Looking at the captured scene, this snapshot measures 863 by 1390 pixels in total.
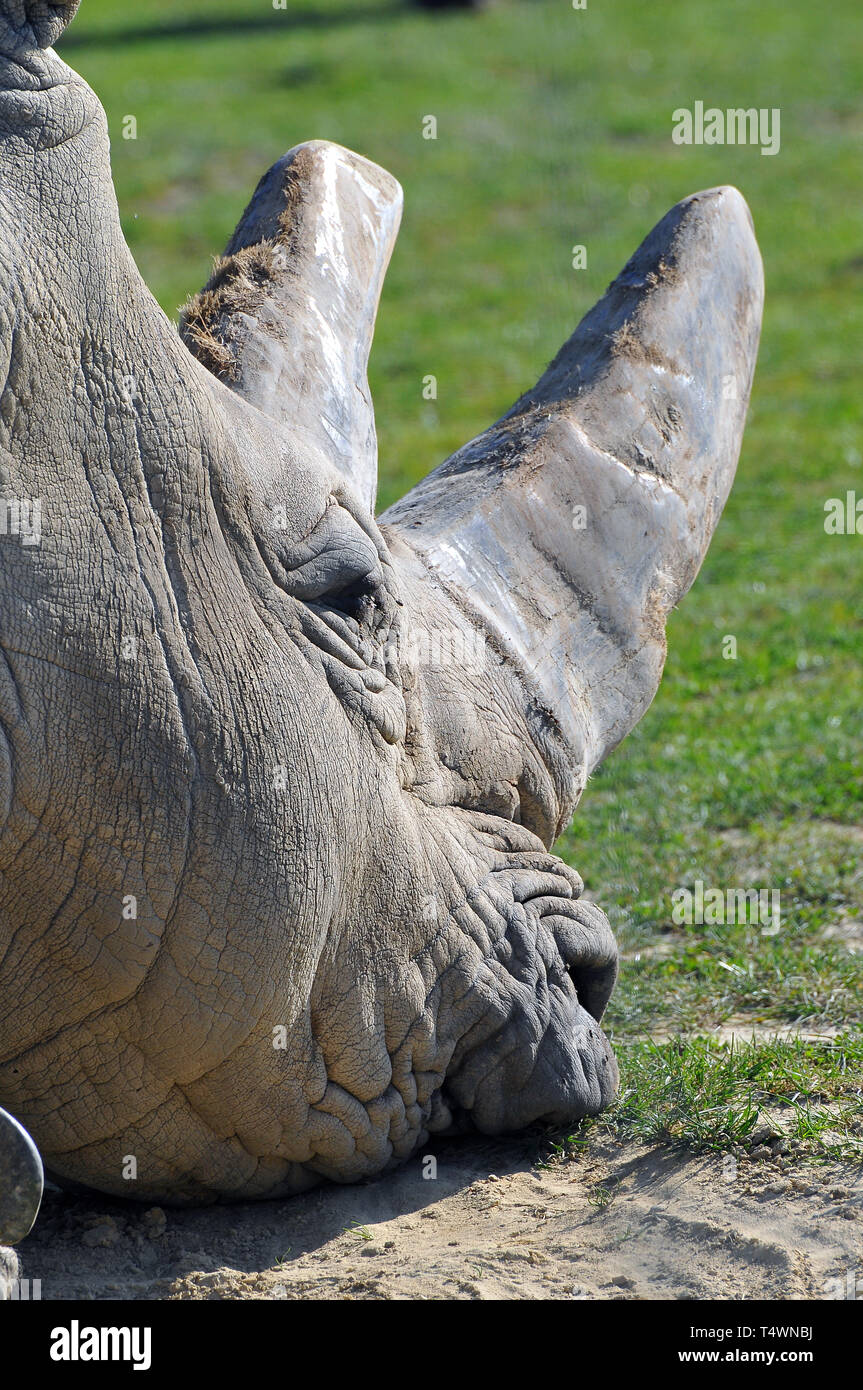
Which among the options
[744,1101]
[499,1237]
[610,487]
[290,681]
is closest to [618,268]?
[610,487]

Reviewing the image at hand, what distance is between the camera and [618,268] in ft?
40.7

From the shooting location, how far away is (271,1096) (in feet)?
10.0

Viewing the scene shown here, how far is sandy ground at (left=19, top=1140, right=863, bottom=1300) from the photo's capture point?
2934 millimetres

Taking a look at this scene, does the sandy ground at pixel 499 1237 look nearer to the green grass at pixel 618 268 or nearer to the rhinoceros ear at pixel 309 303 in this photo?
the green grass at pixel 618 268

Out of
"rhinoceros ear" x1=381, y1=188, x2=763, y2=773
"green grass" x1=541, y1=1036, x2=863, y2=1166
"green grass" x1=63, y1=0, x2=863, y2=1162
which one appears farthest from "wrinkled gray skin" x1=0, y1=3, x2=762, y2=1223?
"green grass" x1=63, y1=0, x2=863, y2=1162

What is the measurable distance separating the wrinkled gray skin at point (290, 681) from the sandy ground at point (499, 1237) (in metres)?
0.09

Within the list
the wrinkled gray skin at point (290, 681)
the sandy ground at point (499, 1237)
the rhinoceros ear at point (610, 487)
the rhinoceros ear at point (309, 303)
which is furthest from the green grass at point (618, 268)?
the rhinoceros ear at point (309, 303)

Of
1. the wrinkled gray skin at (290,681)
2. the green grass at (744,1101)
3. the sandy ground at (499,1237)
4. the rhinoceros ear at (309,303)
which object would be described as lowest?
the sandy ground at (499,1237)

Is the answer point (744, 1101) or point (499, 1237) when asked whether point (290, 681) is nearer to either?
point (499, 1237)

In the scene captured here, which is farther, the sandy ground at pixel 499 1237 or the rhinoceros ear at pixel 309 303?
the rhinoceros ear at pixel 309 303

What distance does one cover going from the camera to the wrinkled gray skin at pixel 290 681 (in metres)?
2.67

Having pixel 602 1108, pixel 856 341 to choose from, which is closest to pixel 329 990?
pixel 602 1108

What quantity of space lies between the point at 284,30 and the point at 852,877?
55.8 feet

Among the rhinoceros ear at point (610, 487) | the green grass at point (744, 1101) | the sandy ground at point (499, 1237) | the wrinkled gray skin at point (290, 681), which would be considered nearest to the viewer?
the wrinkled gray skin at point (290, 681)
